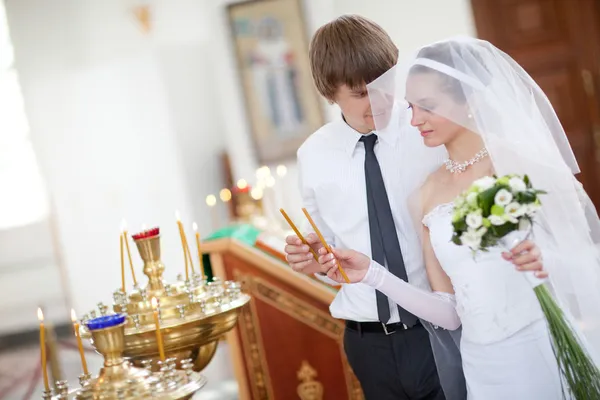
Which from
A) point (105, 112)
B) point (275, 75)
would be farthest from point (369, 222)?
point (105, 112)

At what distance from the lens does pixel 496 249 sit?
253cm

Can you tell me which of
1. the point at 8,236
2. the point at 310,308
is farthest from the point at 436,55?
the point at 8,236

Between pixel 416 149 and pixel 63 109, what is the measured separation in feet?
22.2

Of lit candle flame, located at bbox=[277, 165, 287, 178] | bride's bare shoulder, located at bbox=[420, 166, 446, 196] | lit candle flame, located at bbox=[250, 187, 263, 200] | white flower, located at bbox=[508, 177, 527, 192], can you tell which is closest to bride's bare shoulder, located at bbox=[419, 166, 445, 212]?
bride's bare shoulder, located at bbox=[420, 166, 446, 196]

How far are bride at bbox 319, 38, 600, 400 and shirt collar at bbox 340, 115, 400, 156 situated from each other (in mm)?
197

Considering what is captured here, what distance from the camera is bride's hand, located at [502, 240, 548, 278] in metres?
2.21

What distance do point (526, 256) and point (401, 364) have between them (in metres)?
0.70

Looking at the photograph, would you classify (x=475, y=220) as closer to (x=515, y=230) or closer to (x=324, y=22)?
(x=515, y=230)

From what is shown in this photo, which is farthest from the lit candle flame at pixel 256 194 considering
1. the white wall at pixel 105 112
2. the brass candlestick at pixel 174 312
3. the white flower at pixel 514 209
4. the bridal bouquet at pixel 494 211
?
the white flower at pixel 514 209

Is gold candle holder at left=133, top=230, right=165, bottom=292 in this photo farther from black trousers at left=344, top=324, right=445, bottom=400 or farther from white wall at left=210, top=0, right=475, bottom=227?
white wall at left=210, top=0, right=475, bottom=227

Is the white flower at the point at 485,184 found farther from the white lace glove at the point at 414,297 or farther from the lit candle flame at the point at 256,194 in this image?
the lit candle flame at the point at 256,194

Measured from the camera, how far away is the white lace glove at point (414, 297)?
2.57 meters

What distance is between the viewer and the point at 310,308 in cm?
380

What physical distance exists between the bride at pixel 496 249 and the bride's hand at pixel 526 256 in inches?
9.3
